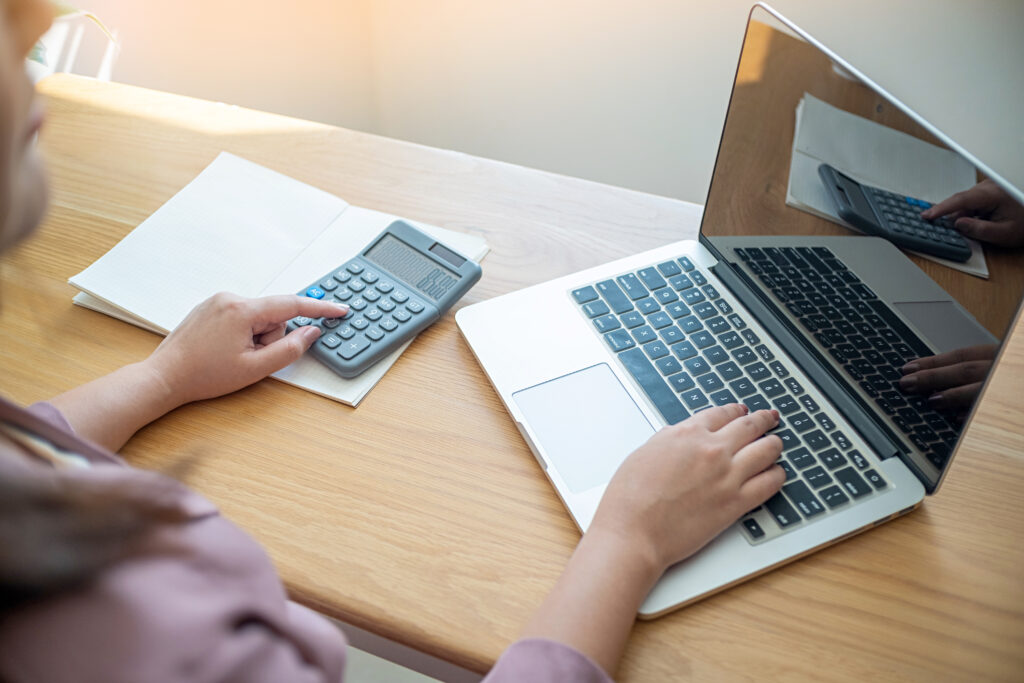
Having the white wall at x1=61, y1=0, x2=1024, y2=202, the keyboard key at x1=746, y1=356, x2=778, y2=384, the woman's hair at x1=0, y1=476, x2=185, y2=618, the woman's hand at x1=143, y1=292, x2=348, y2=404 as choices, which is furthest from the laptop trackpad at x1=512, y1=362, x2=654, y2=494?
the white wall at x1=61, y1=0, x2=1024, y2=202

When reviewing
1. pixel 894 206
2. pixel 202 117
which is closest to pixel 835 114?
pixel 894 206

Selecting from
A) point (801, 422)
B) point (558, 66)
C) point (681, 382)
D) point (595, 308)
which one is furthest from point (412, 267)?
point (558, 66)

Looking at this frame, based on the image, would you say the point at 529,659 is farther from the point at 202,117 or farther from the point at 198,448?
the point at 202,117

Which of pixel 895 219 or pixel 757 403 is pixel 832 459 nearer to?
pixel 757 403

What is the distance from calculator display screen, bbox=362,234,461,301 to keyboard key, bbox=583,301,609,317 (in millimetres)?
128

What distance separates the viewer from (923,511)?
59 cm

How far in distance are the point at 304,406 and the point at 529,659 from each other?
0.31m

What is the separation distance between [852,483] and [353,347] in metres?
0.43

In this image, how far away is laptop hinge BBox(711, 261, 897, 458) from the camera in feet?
1.96

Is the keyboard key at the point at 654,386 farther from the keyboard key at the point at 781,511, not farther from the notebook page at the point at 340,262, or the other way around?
the notebook page at the point at 340,262

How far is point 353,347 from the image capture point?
2.27ft

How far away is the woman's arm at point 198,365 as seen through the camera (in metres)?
0.62

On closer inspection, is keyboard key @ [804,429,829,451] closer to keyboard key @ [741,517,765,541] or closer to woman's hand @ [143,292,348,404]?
keyboard key @ [741,517,765,541]

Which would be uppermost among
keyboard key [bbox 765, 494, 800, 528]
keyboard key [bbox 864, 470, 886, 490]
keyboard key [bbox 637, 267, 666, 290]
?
keyboard key [bbox 637, 267, 666, 290]
